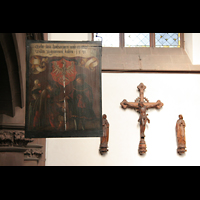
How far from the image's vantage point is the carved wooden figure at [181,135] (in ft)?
33.6

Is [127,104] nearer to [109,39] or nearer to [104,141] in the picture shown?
[104,141]

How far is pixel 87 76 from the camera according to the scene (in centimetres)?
675

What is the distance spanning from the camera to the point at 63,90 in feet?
22.0

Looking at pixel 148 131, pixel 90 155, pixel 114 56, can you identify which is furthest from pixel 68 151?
Answer: pixel 114 56

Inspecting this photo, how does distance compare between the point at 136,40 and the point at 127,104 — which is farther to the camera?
the point at 136,40

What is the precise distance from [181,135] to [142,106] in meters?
1.17

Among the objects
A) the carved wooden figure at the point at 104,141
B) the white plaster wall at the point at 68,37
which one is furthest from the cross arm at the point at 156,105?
the white plaster wall at the point at 68,37

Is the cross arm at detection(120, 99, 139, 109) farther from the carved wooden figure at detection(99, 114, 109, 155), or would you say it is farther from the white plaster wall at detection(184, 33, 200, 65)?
the white plaster wall at detection(184, 33, 200, 65)

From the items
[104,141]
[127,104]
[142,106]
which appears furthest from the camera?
[127,104]

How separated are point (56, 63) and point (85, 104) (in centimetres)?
81

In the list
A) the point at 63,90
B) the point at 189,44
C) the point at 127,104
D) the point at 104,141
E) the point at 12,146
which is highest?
the point at 189,44

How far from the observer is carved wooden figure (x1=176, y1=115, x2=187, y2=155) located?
33.6 ft

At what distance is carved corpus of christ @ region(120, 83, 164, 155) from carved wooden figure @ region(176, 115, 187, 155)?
0.62 meters

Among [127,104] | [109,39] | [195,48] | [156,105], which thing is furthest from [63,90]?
[195,48]
